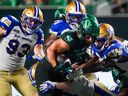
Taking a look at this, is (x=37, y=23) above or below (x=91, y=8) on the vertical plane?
above

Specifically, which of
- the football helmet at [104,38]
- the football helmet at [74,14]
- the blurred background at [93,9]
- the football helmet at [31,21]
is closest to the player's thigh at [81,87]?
the football helmet at [104,38]

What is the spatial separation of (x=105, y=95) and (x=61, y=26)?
7.46 ft

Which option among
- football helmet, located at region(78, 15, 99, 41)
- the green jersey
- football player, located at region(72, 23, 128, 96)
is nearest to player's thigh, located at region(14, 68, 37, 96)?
Answer: football player, located at region(72, 23, 128, 96)

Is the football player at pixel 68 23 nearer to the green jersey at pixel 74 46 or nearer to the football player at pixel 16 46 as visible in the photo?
the football player at pixel 16 46

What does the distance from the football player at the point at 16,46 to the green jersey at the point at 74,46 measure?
130cm

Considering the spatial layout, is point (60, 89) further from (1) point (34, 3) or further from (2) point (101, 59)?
(1) point (34, 3)

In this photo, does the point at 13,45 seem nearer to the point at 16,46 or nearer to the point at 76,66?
the point at 16,46

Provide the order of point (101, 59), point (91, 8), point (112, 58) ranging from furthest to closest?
point (91, 8) < point (101, 59) < point (112, 58)

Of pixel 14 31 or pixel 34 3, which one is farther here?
pixel 34 3

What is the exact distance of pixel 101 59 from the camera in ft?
29.0

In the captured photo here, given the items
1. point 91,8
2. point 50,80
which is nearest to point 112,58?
point 50,80

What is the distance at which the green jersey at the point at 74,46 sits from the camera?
24.9 feet

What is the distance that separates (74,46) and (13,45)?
160 centimetres

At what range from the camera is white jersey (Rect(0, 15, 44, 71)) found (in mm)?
9016
